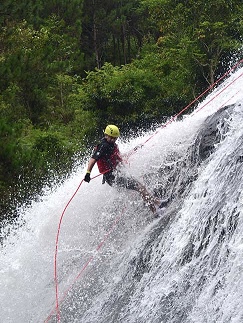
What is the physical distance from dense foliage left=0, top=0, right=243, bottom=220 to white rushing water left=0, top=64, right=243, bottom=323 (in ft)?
11.4

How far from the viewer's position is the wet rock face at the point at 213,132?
362 inches

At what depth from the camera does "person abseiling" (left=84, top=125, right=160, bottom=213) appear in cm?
990

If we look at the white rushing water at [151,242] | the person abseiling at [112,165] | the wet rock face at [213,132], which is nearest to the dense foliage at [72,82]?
the white rushing water at [151,242]

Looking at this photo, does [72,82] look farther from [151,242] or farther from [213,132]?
[151,242]

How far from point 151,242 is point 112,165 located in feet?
6.17

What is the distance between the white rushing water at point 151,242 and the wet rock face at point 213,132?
0.07 ft

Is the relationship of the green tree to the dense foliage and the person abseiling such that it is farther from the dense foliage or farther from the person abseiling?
the person abseiling

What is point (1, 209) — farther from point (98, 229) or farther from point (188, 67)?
point (188, 67)

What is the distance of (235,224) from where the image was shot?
753 centimetres

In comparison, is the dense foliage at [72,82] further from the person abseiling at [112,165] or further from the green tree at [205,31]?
the person abseiling at [112,165]

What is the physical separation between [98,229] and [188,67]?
14.9 meters

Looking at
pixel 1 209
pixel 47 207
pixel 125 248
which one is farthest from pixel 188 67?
pixel 125 248

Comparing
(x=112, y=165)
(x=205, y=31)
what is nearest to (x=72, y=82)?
(x=205, y=31)

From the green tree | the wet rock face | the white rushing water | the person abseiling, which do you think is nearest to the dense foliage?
the green tree
